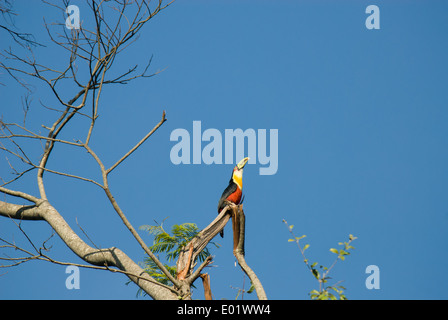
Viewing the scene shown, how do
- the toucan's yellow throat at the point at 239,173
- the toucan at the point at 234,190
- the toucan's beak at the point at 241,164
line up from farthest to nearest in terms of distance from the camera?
the toucan's beak at the point at 241,164 → the toucan's yellow throat at the point at 239,173 → the toucan at the point at 234,190

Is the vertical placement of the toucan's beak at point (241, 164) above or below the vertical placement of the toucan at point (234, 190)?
above

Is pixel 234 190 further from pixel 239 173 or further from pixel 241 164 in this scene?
pixel 241 164

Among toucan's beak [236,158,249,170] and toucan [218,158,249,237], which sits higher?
toucan's beak [236,158,249,170]

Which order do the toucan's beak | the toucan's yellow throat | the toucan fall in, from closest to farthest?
the toucan, the toucan's yellow throat, the toucan's beak

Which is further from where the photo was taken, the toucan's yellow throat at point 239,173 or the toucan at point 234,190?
the toucan's yellow throat at point 239,173

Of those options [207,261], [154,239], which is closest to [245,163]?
[154,239]

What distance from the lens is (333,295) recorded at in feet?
11.8

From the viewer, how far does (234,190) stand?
791cm

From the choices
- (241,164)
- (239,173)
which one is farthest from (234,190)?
(241,164)

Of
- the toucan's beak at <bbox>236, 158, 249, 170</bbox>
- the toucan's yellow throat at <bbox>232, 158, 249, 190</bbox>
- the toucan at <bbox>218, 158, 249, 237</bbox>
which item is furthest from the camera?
the toucan's beak at <bbox>236, 158, 249, 170</bbox>

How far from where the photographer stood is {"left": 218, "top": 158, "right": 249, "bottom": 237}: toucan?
7816 millimetres

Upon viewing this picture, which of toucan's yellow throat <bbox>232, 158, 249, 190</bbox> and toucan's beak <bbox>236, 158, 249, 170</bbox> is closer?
toucan's yellow throat <bbox>232, 158, 249, 190</bbox>

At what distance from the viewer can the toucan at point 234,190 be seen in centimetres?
782
